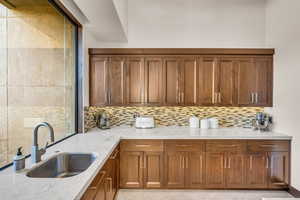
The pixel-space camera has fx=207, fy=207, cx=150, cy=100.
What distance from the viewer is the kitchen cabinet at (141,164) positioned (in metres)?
3.19

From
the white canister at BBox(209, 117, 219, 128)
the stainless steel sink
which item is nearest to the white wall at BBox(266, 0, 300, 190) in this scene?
the white canister at BBox(209, 117, 219, 128)

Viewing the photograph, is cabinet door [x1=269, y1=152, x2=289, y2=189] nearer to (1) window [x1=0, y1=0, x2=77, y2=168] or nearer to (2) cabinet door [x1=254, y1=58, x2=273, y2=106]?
(2) cabinet door [x1=254, y1=58, x2=273, y2=106]

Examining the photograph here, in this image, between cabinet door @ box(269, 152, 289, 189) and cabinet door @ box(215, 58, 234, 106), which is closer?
cabinet door @ box(269, 152, 289, 189)

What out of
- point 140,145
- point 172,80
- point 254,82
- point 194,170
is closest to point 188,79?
point 172,80

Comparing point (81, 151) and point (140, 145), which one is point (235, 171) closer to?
point (140, 145)

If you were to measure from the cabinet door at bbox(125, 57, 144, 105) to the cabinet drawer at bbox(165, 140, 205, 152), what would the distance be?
0.90 meters

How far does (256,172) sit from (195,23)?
271 centimetres

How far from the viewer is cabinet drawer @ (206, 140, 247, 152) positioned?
317cm

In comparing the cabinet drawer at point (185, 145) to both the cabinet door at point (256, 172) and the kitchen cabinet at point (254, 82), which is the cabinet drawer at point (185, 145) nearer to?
the cabinet door at point (256, 172)

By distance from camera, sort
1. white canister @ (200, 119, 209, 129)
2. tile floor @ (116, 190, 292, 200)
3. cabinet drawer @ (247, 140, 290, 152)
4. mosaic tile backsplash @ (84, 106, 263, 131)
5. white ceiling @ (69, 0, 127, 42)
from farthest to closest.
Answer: mosaic tile backsplash @ (84, 106, 263, 131) < white canister @ (200, 119, 209, 129) < cabinet drawer @ (247, 140, 290, 152) < tile floor @ (116, 190, 292, 200) < white ceiling @ (69, 0, 127, 42)

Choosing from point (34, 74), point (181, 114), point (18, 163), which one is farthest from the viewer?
point (181, 114)

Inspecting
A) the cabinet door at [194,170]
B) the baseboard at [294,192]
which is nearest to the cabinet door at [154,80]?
the cabinet door at [194,170]

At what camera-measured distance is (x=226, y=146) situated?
3.18m

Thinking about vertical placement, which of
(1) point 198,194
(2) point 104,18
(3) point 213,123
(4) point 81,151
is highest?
(2) point 104,18
